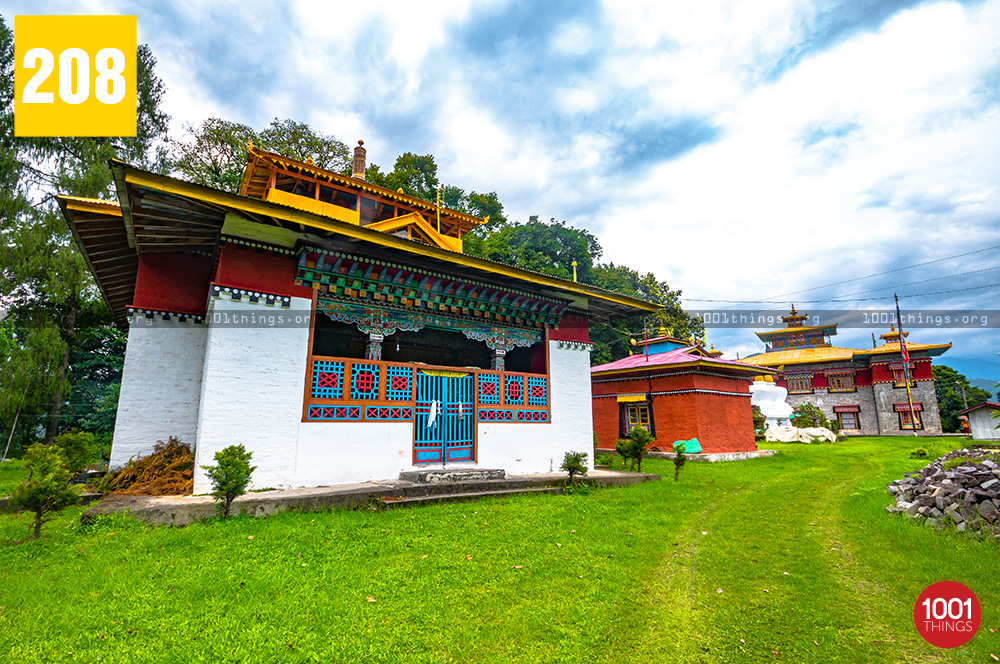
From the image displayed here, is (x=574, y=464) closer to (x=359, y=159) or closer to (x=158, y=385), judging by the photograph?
(x=158, y=385)

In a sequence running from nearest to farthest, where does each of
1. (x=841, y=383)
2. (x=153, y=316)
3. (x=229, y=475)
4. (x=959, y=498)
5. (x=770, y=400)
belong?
1. (x=229, y=475)
2. (x=959, y=498)
3. (x=153, y=316)
4. (x=770, y=400)
5. (x=841, y=383)

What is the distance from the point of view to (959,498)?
6281mm

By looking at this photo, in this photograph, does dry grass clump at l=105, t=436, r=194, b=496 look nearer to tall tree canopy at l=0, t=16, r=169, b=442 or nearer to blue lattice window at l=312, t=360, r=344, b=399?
blue lattice window at l=312, t=360, r=344, b=399

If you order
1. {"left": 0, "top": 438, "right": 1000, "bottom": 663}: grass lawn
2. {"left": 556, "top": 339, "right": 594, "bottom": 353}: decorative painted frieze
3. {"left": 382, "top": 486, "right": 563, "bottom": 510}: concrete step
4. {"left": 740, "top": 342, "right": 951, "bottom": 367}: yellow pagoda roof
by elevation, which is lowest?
{"left": 0, "top": 438, "right": 1000, "bottom": 663}: grass lawn

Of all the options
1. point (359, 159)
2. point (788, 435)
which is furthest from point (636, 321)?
point (359, 159)

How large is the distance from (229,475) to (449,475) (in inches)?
142

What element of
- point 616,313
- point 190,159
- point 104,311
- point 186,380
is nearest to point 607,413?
point 616,313

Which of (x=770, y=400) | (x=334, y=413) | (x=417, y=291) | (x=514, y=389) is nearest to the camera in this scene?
(x=334, y=413)

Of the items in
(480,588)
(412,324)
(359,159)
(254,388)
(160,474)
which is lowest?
(480,588)

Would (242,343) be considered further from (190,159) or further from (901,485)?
(190,159)

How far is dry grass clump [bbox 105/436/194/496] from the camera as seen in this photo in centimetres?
705

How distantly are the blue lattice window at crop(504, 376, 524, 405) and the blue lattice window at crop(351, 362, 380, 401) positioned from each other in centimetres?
290

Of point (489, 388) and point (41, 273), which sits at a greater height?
point (41, 273)

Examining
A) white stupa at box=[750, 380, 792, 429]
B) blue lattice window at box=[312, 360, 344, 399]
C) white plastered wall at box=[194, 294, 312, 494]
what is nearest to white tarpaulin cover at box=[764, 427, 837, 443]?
white stupa at box=[750, 380, 792, 429]
